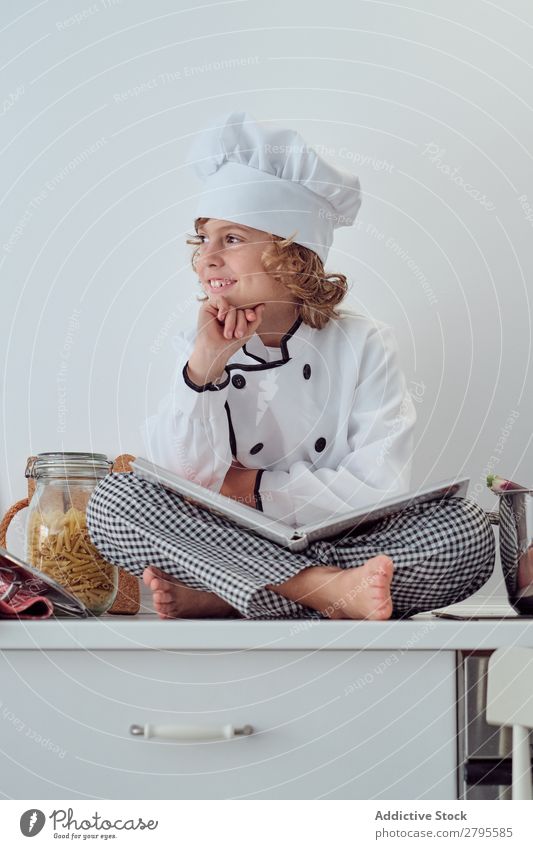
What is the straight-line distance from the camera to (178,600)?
988 millimetres

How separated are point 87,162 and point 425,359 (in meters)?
0.52

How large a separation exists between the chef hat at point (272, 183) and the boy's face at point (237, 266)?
0.02m

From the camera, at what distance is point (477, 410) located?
1324 millimetres

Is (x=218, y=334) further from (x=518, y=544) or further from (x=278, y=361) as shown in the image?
(x=518, y=544)

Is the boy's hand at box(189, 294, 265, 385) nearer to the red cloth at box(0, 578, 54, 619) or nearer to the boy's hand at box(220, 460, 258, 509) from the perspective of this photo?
the boy's hand at box(220, 460, 258, 509)

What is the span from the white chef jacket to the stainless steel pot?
0.12m

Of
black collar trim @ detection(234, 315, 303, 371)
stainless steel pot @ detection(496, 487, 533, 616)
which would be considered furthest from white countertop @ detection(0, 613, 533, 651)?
black collar trim @ detection(234, 315, 303, 371)

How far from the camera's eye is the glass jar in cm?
106

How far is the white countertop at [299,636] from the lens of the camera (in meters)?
0.86

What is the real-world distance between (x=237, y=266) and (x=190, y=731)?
53 centimetres

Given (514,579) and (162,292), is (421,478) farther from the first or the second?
(162,292)
